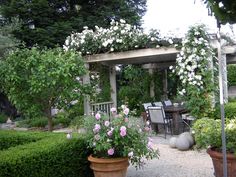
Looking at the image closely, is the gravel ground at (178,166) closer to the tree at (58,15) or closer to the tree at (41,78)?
the tree at (41,78)

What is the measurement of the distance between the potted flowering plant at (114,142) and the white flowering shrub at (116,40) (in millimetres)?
3657

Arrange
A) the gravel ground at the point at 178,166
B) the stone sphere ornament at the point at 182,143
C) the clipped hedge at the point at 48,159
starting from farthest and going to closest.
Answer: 1. the stone sphere ornament at the point at 182,143
2. the gravel ground at the point at 178,166
3. the clipped hedge at the point at 48,159

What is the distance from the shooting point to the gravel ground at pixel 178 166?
209 inches

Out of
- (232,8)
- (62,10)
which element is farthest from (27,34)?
(232,8)

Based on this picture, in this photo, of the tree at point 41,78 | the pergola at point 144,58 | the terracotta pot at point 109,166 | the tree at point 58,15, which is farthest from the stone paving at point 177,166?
the tree at point 58,15

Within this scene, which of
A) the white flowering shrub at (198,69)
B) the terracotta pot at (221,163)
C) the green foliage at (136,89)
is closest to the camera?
the terracotta pot at (221,163)

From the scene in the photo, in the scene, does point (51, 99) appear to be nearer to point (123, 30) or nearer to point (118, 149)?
point (123, 30)

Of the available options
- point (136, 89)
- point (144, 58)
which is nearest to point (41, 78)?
point (144, 58)

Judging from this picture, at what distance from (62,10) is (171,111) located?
30.7 feet

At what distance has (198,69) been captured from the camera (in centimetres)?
754

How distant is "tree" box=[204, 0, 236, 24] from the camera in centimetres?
157

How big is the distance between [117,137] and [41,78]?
376 cm

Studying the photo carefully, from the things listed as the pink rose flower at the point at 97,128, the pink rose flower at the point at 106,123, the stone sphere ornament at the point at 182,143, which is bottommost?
the stone sphere ornament at the point at 182,143

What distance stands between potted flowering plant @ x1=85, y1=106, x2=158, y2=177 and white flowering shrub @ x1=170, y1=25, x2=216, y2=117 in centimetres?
308
